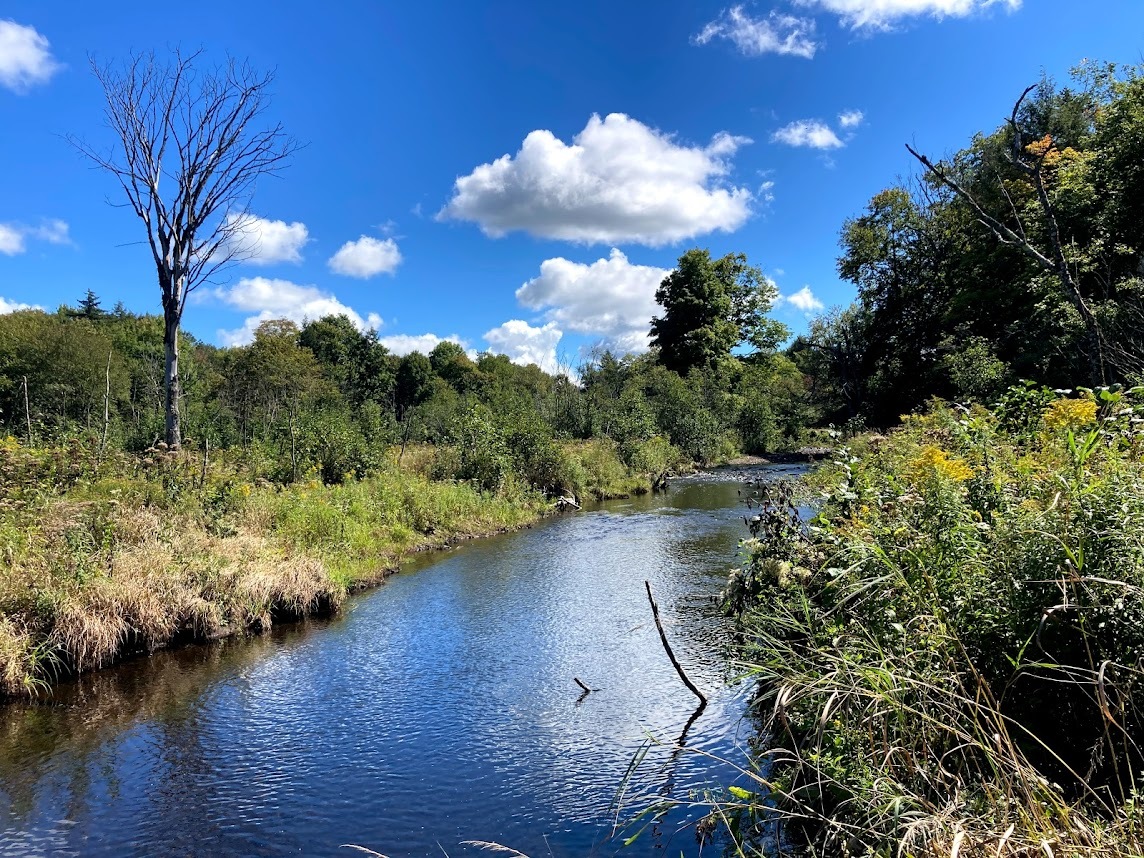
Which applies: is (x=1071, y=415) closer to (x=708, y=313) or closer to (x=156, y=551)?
(x=156, y=551)

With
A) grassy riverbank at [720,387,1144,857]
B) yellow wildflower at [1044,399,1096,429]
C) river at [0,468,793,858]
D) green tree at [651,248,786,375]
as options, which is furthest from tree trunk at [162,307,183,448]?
green tree at [651,248,786,375]

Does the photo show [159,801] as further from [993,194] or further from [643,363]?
[643,363]

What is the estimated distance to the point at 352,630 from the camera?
9.93m

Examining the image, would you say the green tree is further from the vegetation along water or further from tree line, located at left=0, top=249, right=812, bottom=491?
the vegetation along water

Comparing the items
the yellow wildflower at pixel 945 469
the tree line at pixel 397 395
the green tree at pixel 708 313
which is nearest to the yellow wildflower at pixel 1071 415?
the yellow wildflower at pixel 945 469

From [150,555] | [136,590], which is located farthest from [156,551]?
[136,590]

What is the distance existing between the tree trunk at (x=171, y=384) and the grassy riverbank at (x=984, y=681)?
1363 centimetres

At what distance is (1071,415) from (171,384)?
15.5m

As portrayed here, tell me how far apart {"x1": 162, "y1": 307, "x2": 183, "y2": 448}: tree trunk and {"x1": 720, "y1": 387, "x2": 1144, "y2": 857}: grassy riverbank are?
13.6 m

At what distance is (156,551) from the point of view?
9.35 m

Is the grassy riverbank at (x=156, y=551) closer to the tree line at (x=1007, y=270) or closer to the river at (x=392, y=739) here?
the river at (x=392, y=739)

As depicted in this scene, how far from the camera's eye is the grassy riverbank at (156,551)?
25.8ft

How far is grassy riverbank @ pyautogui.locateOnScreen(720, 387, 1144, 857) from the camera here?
2.81m

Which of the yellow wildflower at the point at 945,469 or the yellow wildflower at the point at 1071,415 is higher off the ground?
the yellow wildflower at the point at 1071,415
